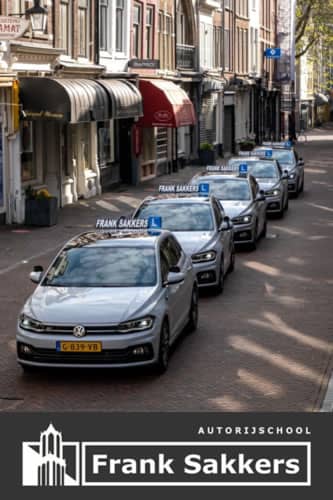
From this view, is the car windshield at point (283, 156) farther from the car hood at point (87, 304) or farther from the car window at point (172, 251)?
the car hood at point (87, 304)

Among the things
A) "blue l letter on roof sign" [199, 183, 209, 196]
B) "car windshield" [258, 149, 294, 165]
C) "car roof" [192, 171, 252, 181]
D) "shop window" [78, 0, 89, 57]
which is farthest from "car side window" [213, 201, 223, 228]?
"car windshield" [258, 149, 294, 165]

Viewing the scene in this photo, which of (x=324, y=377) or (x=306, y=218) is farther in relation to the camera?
(x=306, y=218)

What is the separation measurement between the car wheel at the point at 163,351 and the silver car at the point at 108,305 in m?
0.01

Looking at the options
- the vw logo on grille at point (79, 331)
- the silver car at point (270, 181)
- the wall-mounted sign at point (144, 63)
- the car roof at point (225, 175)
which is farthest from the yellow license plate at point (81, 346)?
the wall-mounted sign at point (144, 63)

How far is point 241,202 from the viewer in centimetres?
2494

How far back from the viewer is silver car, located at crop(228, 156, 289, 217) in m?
31.3

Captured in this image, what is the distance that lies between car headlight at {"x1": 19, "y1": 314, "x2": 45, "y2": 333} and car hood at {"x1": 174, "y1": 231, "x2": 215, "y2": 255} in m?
5.74

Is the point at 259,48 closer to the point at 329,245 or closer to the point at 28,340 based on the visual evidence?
the point at 329,245

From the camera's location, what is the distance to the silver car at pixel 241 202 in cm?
2427

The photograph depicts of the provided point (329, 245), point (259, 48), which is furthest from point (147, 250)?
point (259, 48)

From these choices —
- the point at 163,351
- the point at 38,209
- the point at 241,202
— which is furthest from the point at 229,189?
the point at 163,351

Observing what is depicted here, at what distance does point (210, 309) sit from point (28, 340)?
524cm

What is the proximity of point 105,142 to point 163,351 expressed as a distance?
26040 millimetres

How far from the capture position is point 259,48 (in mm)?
75000
